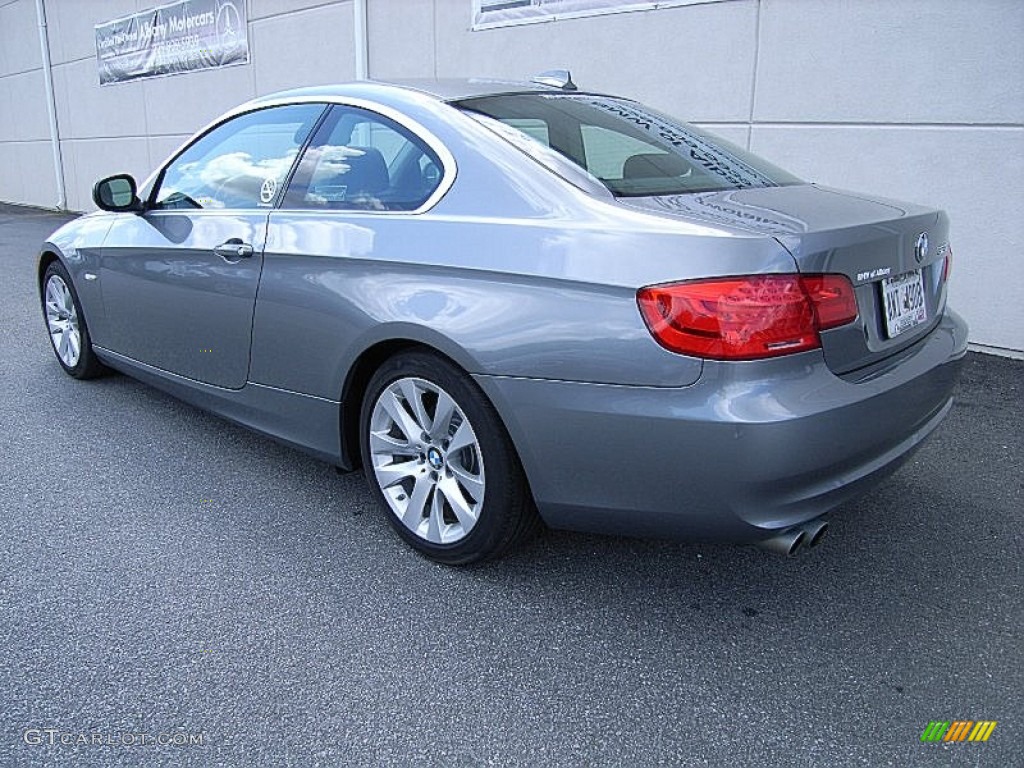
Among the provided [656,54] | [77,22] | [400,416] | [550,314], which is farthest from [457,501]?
[77,22]

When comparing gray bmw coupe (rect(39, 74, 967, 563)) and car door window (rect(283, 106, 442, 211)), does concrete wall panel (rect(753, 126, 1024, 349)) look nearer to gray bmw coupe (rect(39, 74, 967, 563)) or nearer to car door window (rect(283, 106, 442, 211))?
gray bmw coupe (rect(39, 74, 967, 563))

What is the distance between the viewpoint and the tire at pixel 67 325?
4.66m

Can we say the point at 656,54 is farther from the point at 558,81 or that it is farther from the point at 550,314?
the point at 550,314

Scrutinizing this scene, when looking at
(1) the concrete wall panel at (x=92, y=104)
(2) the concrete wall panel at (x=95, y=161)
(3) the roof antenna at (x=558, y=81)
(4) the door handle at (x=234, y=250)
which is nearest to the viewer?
(4) the door handle at (x=234, y=250)

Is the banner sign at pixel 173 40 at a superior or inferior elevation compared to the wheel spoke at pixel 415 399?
superior

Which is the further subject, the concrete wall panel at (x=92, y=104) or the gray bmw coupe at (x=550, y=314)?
the concrete wall panel at (x=92, y=104)

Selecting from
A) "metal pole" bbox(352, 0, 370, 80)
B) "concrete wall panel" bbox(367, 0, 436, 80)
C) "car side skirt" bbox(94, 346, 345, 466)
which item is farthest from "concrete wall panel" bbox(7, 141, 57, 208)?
"car side skirt" bbox(94, 346, 345, 466)

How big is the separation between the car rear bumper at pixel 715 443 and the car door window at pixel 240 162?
1.42 m

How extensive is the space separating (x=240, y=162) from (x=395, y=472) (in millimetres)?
1551

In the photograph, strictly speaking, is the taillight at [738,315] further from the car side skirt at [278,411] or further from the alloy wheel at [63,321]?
the alloy wheel at [63,321]

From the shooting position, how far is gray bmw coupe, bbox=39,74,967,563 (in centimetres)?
217

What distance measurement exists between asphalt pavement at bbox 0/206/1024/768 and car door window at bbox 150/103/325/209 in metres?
1.17

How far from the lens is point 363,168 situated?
3.02m

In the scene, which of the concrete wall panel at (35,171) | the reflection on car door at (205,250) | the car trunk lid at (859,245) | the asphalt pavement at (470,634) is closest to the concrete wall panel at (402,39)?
the reflection on car door at (205,250)
